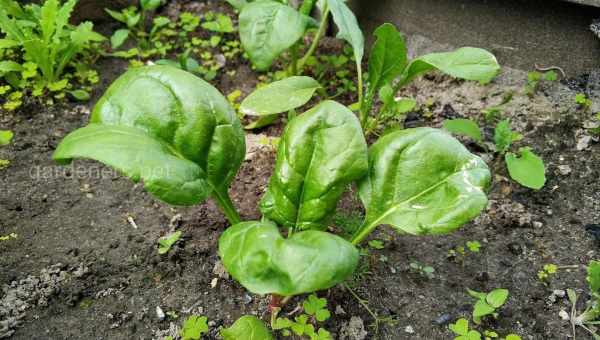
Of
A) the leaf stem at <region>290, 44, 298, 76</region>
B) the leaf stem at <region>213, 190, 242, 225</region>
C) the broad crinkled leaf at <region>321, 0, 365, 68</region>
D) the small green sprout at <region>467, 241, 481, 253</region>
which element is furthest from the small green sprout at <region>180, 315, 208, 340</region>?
the leaf stem at <region>290, 44, 298, 76</region>

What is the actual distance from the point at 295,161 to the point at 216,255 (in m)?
0.47

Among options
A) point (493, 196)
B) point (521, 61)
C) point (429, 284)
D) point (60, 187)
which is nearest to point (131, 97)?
point (60, 187)

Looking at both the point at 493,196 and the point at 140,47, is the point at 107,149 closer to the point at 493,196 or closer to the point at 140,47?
the point at 493,196

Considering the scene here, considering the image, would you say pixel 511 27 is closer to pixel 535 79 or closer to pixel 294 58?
pixel 535 79

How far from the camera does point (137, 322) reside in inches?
56.3

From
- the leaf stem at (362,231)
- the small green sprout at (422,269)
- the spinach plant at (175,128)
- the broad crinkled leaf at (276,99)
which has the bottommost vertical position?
the small green sprout at (422,269)

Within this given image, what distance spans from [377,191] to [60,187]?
1.12 m

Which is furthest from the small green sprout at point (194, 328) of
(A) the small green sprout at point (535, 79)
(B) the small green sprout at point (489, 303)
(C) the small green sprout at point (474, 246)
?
(A) the small green sprout at point (535, 79)

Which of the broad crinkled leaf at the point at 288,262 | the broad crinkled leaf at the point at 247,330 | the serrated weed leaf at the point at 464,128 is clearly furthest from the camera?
the serrated weed leaf at the point at 464,128

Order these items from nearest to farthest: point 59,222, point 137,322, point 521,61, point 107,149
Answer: point 107,149
point 137,322
point 59,222
point 521,61

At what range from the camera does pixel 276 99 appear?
1.64m

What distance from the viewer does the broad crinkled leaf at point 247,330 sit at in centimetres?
131

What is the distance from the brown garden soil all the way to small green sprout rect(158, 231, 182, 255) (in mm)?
19

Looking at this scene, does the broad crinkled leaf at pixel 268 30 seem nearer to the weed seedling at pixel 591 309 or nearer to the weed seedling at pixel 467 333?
the weed seedling at pixel 467 333
